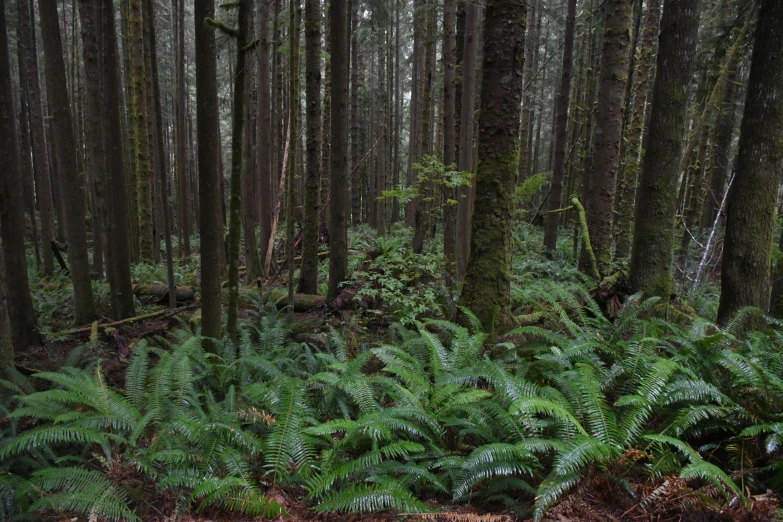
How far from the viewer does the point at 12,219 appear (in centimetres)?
552

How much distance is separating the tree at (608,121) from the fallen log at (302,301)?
5.04 meters

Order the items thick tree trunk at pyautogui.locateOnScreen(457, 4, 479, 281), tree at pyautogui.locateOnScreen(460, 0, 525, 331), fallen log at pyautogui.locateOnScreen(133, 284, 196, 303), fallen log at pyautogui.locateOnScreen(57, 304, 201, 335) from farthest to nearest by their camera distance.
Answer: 1. fallen log at pyautogui.locateOnScreen(133, 284, 196, 303)
2. thick tree trunk at pyautogui.locateOnScreen(457, 4, 479, 281)
3. fallen log at pyautogui.locateOnScreen(57, 304, 201, 335)
4. tree at pyautogui.locateOnScreen(460, 0, 525, 331)

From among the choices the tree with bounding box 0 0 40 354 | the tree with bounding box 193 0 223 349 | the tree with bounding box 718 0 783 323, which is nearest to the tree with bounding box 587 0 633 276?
the tree with bounding box 718 0 783 323

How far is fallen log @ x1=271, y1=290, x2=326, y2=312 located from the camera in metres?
7.52

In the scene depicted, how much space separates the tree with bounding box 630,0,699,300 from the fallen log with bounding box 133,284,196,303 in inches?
302

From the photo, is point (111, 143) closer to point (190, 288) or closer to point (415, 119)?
point (190, 288)

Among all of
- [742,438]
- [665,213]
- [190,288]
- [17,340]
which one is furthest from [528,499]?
[190,288]

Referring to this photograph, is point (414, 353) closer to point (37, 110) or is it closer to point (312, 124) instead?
point (312, 124)

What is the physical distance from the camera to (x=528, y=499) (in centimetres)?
258

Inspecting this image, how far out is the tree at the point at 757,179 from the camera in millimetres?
4406

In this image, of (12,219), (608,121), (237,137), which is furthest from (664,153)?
(12,219)

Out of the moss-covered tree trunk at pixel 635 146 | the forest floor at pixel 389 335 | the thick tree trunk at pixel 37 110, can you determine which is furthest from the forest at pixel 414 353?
the moss-covered tree trunk at pixel 635 146

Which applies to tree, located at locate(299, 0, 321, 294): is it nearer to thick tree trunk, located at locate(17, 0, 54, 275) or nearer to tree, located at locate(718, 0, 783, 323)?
tree, located at locate(718, 0, 783, 323)

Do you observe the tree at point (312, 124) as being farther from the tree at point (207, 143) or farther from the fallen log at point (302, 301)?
the tree at point (207, 143)
